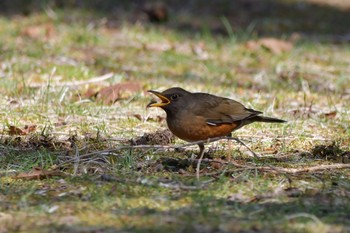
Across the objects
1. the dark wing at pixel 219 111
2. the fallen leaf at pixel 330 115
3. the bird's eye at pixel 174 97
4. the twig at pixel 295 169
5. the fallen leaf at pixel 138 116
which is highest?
the bird's eye at pixel 174 97

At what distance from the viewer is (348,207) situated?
4215mm

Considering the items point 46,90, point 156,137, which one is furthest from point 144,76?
point 156,137

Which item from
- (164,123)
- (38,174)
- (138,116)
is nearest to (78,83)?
(138,116)

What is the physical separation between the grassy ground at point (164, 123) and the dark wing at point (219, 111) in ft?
0.79

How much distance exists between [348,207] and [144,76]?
191 inches

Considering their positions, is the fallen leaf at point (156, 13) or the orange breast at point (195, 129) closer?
the orange breast at point (195, 129)

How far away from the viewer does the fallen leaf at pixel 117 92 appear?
732 centimetres

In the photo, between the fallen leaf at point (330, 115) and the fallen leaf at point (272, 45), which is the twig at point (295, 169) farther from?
the fallen leaf at point (272, 45)

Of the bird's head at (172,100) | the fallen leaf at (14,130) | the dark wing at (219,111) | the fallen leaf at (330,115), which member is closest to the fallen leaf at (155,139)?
the bird's head at (172,100)

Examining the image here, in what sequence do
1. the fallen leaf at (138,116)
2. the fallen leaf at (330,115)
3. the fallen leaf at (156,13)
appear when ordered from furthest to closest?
the fallen leaf at (156,13) → the fallen leaf at (330,115) → the fallen leaf at (138,116)

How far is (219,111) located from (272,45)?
4.91 metres

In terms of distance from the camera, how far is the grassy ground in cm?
410

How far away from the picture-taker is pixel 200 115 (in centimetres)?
541

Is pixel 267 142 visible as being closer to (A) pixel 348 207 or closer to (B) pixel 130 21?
(A) pixel 348 207
